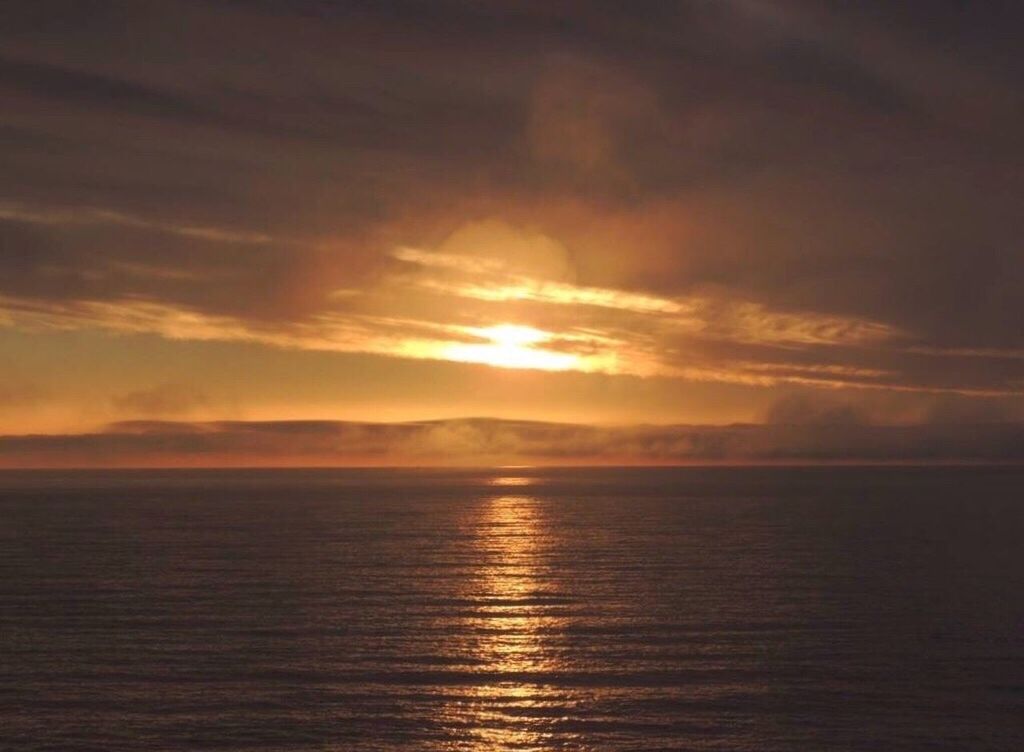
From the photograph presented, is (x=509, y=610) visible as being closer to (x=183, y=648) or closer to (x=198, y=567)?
(x=183, y=648)

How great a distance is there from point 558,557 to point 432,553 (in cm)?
1432

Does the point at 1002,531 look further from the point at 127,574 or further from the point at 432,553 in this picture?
the point at 127,574

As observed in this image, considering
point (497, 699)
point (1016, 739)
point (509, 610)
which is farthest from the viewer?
point (509, 610)

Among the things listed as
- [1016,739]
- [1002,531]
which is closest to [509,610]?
[1016,739]

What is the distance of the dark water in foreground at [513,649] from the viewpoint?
4541 centimetres

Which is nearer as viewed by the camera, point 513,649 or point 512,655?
point 512,655

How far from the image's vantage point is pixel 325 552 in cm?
11762

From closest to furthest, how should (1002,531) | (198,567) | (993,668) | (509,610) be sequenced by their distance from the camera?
(993,668), (509,610), (198,567), (1002,531)

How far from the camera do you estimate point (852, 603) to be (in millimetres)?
77875

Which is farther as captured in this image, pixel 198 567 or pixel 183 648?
pixel 198 567

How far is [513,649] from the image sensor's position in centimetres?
6172

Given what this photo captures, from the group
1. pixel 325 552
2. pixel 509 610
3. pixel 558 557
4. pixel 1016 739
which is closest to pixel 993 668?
pixel 1016 739

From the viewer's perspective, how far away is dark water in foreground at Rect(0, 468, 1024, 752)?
45.4 metres

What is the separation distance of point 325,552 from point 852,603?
60.6 metres
